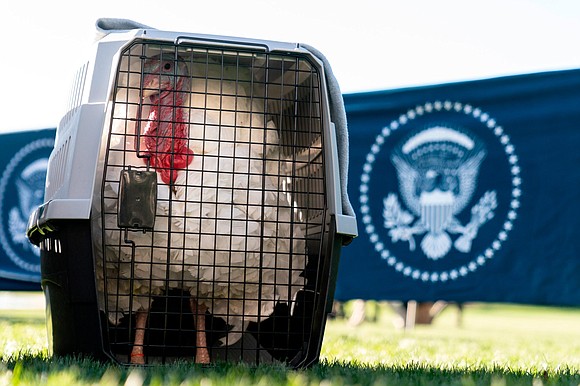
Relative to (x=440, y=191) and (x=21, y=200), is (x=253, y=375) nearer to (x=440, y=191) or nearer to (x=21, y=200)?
(x=440, y=191)

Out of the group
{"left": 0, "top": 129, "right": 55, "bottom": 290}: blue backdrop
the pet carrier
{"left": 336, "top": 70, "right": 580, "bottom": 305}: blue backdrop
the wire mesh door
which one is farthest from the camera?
{"left": 0, "top": 129, "right": 55, "bottom": 290}: blue backdrop

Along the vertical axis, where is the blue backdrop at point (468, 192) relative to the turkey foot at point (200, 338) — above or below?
above

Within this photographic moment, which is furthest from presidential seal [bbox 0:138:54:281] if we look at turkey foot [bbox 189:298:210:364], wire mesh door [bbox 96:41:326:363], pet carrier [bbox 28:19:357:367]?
turkey foot [bbox 189:298:210:364]

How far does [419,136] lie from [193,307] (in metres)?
2.12

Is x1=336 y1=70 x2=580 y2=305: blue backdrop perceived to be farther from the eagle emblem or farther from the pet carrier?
the pet carrier

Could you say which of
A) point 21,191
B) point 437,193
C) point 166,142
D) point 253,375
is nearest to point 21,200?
point 21,191

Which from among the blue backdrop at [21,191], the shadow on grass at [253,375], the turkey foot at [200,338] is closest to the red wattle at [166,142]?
the turkey foot at [200,338]

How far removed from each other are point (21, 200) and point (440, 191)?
2.28m

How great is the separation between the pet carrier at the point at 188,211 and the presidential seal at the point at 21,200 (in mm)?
2621

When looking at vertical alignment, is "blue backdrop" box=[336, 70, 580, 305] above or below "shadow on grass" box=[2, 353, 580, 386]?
above

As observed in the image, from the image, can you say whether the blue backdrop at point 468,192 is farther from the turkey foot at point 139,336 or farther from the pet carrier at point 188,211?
the turkey foot at point 139,336

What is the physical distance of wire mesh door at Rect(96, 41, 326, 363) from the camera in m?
1.99

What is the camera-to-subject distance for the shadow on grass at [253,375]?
1489mm

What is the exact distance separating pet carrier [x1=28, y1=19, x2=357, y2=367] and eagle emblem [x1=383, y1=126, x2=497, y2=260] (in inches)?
70.8
